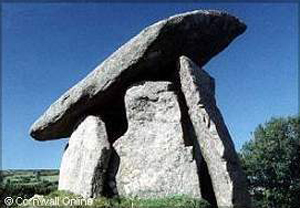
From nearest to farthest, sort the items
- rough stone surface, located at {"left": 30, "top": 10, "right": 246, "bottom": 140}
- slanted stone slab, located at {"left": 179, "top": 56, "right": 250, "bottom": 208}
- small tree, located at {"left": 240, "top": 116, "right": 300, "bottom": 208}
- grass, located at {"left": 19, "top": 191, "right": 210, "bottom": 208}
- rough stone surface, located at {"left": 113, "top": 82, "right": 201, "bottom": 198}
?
grass, located at {"left": 19, "top": 191, "right": 210, "bottom": 208}, slanted stone slab, located at {"left": 179, "top": 56, "right": 250, "bottom": 208}, rough stone surface, located at {"left": 113, "top": 82, "right": 201, "bottom": 198}, rough stone surface, located at {"left": 30, "top": 10, "right": 246, "bottom": 140}, small tree, located at {"left": 240, "top": 116, "right": 300, "bottom": 208}

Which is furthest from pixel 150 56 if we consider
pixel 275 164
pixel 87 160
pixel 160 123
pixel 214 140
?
pixel 275 164

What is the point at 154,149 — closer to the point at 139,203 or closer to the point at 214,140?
the point at 139,203

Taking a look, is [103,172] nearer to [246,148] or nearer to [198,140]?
[198,140]

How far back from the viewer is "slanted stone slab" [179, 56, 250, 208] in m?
14.7

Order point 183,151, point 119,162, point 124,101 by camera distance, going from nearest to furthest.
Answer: point 183,151 < point 119,162 < point 124,101

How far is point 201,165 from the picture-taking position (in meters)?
15.7

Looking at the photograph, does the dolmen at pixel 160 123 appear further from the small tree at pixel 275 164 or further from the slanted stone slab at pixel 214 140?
the small tree at pixel 275 164

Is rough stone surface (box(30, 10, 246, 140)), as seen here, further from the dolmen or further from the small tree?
the small tree

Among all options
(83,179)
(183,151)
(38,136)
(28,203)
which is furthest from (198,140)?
(38,136)

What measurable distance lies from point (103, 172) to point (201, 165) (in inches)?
128

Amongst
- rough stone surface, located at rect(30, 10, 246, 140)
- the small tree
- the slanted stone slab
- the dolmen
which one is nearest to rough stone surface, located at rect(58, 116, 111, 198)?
the dolmen

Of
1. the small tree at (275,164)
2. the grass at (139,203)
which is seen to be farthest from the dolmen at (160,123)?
the small tree at (275,164)

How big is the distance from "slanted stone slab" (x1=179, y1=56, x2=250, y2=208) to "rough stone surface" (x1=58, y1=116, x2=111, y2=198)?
126 inches

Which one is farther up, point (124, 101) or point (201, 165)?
point (124, 101)
